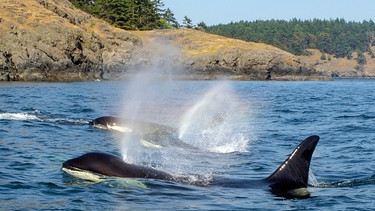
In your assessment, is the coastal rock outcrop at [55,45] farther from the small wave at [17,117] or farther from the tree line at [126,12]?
the small wave at [17,117]

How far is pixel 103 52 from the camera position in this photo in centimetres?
8325

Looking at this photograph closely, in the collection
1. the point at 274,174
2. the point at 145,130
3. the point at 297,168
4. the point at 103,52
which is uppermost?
the point at 103,52

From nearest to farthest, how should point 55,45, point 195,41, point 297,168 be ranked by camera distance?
point 297,168, point 55,45, point 195,41

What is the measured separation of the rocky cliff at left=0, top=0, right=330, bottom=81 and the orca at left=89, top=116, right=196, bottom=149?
149ft

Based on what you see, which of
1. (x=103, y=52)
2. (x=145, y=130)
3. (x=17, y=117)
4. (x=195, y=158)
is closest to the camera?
(x=195, y=158)

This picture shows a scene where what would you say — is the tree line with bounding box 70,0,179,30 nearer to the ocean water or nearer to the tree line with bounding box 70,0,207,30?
the tree line with bounding box 70,0,207,30

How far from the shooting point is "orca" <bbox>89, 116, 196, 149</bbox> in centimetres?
1975

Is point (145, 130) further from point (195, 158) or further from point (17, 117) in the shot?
point (17, 117)

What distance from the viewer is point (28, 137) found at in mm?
19266

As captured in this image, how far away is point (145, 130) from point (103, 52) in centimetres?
6289

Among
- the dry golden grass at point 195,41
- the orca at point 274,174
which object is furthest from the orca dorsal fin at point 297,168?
the dry golden grass at point 195,41

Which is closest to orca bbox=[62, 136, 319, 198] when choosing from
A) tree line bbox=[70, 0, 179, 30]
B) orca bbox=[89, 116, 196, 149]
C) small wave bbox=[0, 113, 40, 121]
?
orca bbox=[89, 116, 196, 149]

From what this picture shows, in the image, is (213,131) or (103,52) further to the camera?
(103,52)

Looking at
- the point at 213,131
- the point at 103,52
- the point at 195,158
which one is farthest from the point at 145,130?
the point at 103,52
